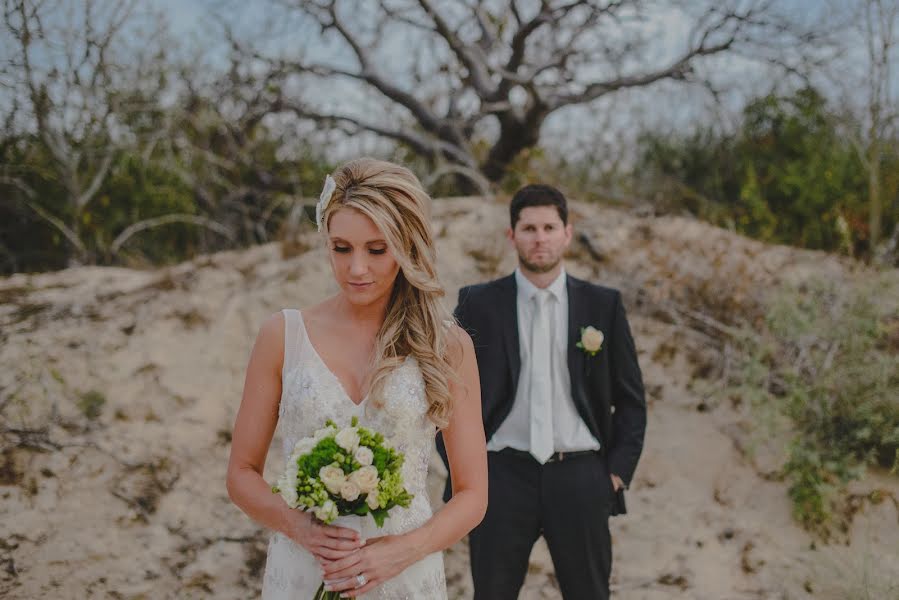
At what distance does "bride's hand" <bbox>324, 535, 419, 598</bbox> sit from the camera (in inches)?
74.9

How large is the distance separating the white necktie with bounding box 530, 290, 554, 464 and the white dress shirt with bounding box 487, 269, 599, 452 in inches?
0.7

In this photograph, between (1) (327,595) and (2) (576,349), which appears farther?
(2) (576,349)

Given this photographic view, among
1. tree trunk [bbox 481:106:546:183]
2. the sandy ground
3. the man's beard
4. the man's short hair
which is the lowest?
the sandy ground

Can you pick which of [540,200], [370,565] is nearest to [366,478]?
[370,565]

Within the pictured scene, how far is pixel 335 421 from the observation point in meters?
2.12

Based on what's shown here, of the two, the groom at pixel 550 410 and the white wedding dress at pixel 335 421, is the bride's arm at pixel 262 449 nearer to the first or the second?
the white wedding dress at pixel 335 421

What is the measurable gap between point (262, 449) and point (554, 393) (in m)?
1.62

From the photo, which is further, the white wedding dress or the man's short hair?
the man's short hair

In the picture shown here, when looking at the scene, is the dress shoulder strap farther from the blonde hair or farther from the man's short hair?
the man's short hair

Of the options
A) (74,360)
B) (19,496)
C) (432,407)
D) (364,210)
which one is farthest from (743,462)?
(74,360)

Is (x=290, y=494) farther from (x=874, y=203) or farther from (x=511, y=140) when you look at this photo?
(x=511, y=140)

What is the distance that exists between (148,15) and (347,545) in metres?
9.20

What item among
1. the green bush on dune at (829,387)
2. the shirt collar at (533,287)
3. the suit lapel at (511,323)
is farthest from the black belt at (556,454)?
the green bush on dune at (829,387)

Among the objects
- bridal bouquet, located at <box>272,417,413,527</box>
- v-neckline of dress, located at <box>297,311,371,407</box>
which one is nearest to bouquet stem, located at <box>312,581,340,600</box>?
bridal bouquet, located at <box>272,417,413,527</box>
